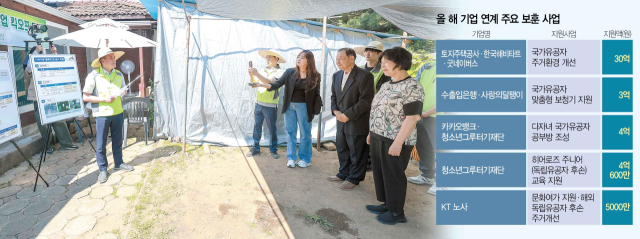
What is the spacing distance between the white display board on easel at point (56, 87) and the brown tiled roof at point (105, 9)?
14.7 ft

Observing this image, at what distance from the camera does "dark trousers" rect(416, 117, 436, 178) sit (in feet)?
11.0

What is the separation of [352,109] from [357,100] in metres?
0.13

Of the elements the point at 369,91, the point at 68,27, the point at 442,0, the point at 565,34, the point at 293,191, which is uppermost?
the point at 68,27

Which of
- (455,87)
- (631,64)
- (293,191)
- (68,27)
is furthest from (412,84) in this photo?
(68,27)

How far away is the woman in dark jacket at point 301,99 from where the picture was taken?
147 inches

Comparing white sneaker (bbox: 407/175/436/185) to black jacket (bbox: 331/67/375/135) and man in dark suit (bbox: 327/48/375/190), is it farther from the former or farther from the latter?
black jacket (bbox: 331/67/375/135)

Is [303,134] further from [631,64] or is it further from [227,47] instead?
[631,64]

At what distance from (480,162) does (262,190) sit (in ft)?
7.09

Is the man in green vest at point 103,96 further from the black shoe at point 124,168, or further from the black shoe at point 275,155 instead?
the black shoe at point 275,155

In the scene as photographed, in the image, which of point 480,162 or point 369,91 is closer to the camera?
point 480,162

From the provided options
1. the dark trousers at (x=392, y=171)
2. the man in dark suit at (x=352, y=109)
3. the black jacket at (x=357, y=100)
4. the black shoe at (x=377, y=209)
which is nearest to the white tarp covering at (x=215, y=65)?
the man in dark suit at (x=352, y=109)

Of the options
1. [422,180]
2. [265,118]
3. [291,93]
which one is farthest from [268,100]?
[422,180]

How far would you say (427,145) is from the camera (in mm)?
3559

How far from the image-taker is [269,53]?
419 centimetres
